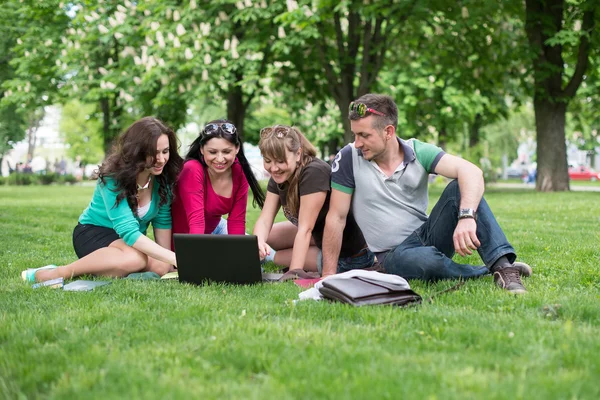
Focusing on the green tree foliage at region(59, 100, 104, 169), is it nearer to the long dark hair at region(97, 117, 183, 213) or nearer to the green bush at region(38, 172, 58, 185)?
the green bush at region(38, 172, 58, 185)

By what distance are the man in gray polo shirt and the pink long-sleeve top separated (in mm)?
1015

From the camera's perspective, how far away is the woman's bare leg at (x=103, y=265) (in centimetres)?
598

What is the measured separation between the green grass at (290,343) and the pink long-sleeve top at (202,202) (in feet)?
2.53

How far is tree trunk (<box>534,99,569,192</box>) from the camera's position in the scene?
20500 millimetres

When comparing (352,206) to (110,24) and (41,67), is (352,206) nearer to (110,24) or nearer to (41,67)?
(110,24)

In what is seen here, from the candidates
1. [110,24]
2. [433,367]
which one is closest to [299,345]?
[433,367]

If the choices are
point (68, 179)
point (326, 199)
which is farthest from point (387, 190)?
point (68, 179)

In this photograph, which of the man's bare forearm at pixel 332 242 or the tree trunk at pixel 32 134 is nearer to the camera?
the man's bare forearm at pixel 332 242

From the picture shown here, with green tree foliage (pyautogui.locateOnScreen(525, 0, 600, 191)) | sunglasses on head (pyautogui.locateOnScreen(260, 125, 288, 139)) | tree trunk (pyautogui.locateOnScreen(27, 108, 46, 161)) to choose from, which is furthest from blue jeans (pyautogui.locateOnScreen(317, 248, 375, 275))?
tree trunk (pyautogui.locateOnScreen(27, 108, 46, 161))

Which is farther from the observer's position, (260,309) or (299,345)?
(260,309)

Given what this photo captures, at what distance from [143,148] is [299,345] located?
9.45 ft

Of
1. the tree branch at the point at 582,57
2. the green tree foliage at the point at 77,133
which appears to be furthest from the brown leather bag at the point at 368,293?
the green tree foliage at the point at 77,133

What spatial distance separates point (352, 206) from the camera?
19.6 ft

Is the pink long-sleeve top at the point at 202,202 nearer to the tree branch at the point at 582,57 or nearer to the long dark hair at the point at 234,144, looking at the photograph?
the long dark hair at the point at 234,144
